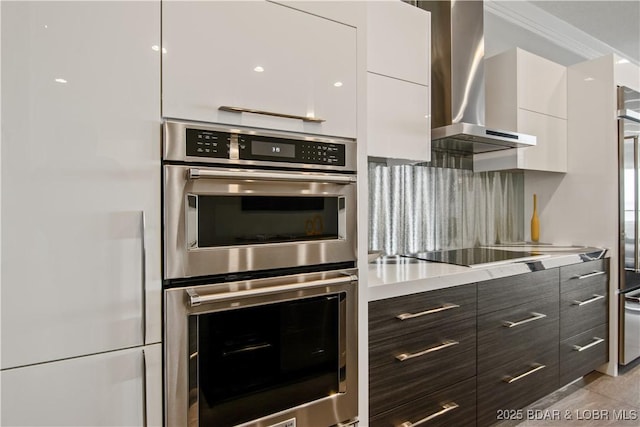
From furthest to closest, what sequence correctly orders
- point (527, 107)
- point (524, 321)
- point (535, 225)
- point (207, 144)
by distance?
1. point (535, 225)
2. point (527, 107)
3. point (524, 321)
4. point (207, 144)

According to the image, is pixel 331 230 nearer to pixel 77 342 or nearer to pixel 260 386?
pixel 260 386

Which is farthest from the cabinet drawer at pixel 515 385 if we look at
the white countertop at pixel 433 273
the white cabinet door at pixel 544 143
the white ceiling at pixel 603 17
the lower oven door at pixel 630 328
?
the white ceiling at pixel 603 17

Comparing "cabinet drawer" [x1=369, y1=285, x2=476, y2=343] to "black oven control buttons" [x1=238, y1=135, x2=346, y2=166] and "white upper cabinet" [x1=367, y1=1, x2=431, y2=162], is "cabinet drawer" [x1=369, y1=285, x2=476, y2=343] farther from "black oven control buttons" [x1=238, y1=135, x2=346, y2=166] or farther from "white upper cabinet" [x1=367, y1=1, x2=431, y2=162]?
"white upper cabinet" [x1=367, y1=1, x2=431, y2=162]

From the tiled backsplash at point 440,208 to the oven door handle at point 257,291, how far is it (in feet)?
3.34

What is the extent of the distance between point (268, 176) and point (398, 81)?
1101 mm

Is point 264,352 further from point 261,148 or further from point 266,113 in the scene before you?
point 266,113

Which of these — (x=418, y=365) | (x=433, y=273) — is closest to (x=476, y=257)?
(x=433, y=273)

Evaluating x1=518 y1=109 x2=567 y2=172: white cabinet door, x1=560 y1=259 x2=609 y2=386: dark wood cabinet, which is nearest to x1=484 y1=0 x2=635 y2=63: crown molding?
x1=518 y1=109 x2=567 y2=172: white cabinet door

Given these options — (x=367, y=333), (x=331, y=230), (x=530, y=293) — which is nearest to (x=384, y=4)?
(x=331, y=230)

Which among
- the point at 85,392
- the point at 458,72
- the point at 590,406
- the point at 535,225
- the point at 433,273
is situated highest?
the point at 458,72

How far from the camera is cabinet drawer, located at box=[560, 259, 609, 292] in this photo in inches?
92.1

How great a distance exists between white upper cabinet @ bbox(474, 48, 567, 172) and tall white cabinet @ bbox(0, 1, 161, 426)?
236 cm

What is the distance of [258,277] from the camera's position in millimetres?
1214

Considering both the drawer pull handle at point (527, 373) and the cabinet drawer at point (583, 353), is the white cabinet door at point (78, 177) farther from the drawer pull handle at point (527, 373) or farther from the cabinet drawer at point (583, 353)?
the cabinet drawer at point (583, 353)
